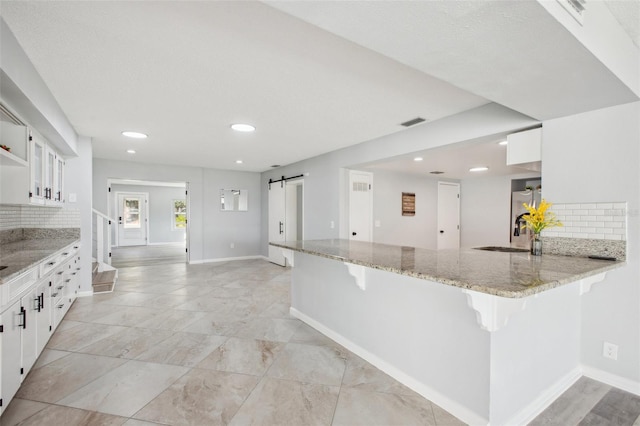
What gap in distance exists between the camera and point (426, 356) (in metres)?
2.01

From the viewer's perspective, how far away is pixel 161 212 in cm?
1104

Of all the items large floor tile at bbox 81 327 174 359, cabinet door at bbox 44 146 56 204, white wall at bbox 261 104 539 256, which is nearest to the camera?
large floor tile at bbox 81 327 174 359

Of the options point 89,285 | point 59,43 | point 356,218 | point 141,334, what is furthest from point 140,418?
point 356,218

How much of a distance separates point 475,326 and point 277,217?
5591 mm

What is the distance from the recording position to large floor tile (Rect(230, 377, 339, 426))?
177 cm

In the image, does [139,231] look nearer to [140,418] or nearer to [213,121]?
[213,121]

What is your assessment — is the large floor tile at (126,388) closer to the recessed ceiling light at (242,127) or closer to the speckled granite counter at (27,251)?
the speckled granite counter at (27,251)

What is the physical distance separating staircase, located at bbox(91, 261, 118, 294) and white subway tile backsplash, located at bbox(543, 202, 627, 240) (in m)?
5.61

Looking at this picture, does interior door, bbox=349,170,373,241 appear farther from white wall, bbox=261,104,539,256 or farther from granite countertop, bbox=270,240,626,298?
granite countertop, bbox=270,240,626,298

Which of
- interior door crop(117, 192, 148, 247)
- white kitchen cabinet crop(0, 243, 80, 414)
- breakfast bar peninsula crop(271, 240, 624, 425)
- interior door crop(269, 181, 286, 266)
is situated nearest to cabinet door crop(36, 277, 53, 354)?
white kitchen cabinet crop(0, 243, 80, 414)

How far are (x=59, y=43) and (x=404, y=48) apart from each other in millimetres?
Answer: 2112

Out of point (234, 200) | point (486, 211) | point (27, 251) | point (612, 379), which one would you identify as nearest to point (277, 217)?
point (234, 200)

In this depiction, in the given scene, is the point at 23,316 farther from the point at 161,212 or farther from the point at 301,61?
the point at 161,212

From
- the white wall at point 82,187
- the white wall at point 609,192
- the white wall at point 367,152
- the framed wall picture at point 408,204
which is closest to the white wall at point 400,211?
the framed wall picture at point 408,204
